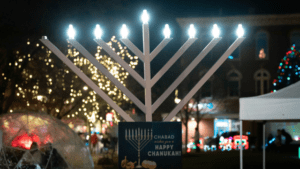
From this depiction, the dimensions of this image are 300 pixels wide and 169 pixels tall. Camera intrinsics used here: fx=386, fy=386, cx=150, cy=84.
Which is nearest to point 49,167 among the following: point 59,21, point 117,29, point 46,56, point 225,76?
point 59,21

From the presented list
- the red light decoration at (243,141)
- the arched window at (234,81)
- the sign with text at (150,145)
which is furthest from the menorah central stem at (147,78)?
the arched window at (234,81)

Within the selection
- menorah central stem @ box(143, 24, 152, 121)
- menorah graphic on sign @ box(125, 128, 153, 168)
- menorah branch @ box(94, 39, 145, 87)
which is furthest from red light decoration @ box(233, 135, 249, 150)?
menorah graphic on sign @ box(125, 128, 153, 168)

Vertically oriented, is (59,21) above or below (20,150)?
above

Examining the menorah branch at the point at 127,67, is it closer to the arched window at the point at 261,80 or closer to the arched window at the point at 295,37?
the arched window at the point at 261,80

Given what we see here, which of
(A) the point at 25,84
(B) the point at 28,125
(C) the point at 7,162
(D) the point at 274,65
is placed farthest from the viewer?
(D) the point at 274,65

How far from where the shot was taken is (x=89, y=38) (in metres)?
11.8

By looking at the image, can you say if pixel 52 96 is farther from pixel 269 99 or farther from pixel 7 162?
pixel 269 99

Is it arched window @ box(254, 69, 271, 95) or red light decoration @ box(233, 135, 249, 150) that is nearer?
red light decoration @ box(233, 135, 249, 150)

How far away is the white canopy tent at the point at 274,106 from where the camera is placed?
693 cm

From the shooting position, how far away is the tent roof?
6930 mm

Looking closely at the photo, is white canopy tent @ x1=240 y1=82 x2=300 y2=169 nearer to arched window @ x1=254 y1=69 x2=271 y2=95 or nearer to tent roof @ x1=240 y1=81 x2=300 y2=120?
tent roof @ x1=240 y1=81 x2=300 y2=120

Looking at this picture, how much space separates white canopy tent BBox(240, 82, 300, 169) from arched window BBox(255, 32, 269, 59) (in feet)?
73.3

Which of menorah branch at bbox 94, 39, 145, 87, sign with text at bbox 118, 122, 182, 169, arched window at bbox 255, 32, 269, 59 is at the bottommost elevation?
sign with text at bbox 118, 122, 182, 169

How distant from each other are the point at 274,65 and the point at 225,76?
4510mm
